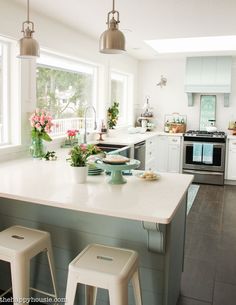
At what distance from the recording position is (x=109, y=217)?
213 cm

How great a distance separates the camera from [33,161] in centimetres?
332

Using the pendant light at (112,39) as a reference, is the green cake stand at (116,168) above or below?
below

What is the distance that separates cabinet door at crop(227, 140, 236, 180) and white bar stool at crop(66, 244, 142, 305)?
193 inches

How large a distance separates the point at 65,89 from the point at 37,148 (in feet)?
5.29

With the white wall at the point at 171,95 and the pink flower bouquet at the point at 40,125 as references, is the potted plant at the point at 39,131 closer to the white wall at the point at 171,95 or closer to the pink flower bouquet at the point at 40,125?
the pink flower bouquet at the point at 40,125

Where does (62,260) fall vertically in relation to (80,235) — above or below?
below

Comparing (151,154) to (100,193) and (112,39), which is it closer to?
(100,193)

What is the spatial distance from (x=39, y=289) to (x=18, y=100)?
6.47ft

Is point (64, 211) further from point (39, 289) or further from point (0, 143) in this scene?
point (0, 143)

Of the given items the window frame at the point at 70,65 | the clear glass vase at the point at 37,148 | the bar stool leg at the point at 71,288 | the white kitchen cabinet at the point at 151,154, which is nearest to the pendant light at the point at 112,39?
the bar stool leg at the point at 71,288

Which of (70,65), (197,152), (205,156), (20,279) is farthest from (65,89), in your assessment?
(20,279)

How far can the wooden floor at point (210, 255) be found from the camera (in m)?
2.60

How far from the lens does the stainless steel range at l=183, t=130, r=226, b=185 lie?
628 centimetres

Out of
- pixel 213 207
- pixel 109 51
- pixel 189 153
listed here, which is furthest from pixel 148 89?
A: pixel 109 51
